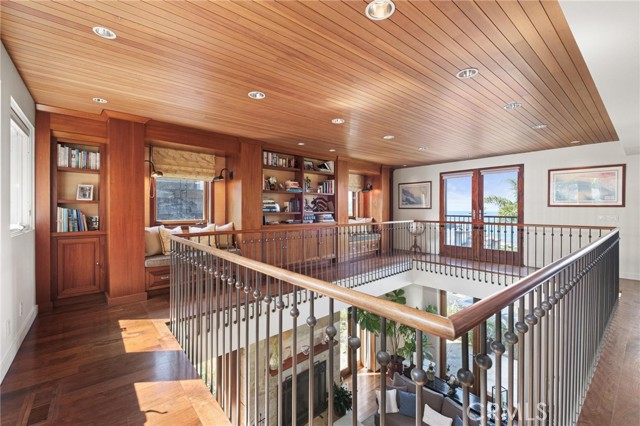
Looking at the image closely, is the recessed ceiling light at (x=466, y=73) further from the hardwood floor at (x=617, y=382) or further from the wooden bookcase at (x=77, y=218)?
the wooden bookcase at (x=77, y=218)

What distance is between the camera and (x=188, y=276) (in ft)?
8.42

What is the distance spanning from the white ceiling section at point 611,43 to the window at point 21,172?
13.4 ft

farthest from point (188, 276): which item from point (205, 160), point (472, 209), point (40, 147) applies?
point (472, 209)

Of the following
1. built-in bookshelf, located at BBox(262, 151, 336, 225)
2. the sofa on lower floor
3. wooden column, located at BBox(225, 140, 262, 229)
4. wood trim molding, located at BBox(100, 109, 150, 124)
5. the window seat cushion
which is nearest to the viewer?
wood trim molding, located at BBox(100, 109, 150, 124)

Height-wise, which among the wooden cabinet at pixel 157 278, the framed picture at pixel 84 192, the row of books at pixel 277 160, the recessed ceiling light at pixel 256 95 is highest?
the recessed ceiling light at pixel 256 95

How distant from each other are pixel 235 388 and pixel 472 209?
6.46 m

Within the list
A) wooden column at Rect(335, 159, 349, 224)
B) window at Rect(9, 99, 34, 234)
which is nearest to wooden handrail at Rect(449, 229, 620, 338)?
window at Rect(9, 99, 34, 234)

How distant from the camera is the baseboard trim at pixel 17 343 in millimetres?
2118

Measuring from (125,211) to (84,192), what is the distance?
2.71ft

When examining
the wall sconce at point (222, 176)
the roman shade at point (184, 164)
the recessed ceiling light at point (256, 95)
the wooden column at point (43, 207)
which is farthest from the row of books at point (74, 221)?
the recessed ceiling light at point (256, 95)

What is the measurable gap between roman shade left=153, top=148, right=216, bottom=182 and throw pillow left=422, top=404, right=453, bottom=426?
4.95m

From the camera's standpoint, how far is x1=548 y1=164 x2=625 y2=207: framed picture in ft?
16.6

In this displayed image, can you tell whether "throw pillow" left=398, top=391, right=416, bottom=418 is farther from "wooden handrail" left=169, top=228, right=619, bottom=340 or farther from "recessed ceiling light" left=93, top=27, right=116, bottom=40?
"recessed ceiling light" left=93, top=27, right=116, bottom=40

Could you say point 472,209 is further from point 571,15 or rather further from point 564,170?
point 571,15
